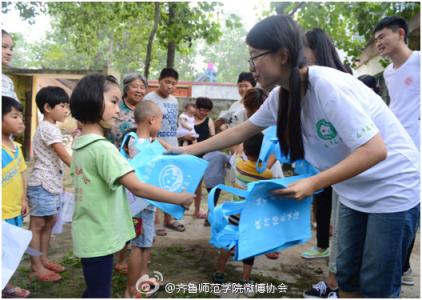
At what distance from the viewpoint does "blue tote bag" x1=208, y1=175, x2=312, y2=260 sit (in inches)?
64.7

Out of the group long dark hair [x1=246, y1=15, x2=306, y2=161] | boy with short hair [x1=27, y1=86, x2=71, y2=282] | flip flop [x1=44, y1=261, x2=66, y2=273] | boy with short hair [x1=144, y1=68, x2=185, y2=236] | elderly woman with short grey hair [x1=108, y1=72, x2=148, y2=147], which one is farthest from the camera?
boy with short hair [x1=144, y1=68, x2=185, y2=236]

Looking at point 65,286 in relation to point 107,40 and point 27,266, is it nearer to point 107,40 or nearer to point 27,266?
point 27,266

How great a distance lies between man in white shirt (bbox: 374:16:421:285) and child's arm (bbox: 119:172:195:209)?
6.78ft

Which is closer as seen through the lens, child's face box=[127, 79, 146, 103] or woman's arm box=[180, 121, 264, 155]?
woman's arm box=[180, 121, 264, 155]

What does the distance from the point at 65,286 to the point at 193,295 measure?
92 centimetres

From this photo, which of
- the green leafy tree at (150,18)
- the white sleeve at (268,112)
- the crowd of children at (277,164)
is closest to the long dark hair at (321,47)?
the crowd of children at (277,164)

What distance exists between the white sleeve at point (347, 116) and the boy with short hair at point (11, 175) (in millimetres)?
2070

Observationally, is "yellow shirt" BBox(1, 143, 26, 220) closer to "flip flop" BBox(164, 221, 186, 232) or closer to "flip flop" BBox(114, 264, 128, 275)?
"flip flop" BBox(114, 264, 128, 275)

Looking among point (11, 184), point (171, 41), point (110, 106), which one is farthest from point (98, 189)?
point (171, 41)

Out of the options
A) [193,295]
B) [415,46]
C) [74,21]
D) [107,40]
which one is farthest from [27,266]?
[107,40]

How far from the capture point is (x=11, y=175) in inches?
103

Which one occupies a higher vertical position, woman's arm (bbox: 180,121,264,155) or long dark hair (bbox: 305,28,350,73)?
long dark hair (bbox: 305,28,350,73)

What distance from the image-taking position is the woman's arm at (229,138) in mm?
2064

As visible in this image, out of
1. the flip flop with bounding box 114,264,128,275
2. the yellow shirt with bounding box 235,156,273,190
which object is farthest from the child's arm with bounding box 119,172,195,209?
the flip flop with bounding box 114,264,128,275
